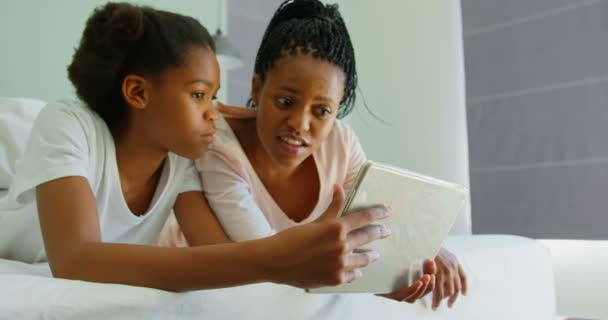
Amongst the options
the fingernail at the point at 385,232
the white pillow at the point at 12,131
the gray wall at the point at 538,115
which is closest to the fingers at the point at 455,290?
the fingernail at the point at 385,232

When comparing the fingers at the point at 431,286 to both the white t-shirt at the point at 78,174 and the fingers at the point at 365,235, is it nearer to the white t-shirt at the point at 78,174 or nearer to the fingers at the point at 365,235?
the fingers at the point at 365,235

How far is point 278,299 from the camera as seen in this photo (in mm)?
754

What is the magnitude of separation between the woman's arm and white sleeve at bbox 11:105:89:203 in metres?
0.12

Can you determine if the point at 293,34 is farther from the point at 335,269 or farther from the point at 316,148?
the point at 335,269

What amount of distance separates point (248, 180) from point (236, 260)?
47 cm

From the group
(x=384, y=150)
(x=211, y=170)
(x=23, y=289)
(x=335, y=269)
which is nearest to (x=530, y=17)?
(x=384, y=150)

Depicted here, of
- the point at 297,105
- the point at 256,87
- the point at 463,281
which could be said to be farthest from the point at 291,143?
the point at 463,281

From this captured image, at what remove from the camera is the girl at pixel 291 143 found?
1062 millimetres

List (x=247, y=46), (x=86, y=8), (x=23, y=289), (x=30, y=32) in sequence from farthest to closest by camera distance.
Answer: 1. (x=247, y=46)
2. (x=86, y=8)
3. (x=30, y=32)
4. (x=23, y=289)

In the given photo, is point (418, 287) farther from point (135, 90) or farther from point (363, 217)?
point (135, 90)

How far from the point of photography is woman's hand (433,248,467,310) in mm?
998

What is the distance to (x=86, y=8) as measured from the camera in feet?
7.35

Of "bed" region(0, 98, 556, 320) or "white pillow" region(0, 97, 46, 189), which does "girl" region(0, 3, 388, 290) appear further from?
"white pillow" region(0, 97, 46, 189)

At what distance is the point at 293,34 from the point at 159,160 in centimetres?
34
